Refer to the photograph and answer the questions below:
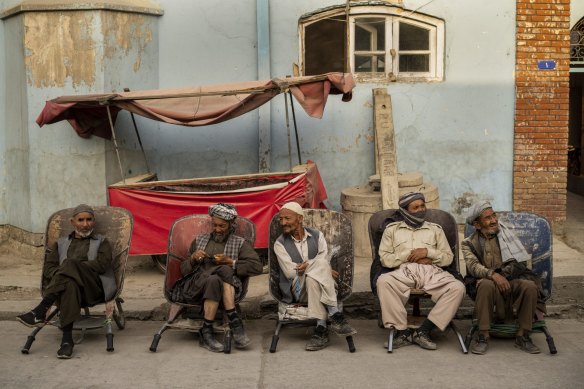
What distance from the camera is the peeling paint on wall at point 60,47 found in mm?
10023

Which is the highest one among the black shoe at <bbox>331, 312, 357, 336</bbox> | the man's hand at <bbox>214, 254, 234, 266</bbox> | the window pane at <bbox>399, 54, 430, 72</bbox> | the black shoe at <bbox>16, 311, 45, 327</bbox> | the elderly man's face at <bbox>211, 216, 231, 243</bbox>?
the window pane at <bbox>399, 54, 430, 72</bbox>

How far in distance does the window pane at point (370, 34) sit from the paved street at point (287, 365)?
14.8 ft

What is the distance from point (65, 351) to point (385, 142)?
4909mm

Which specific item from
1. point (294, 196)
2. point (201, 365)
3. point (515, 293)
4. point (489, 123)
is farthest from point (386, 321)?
point (489, 123)

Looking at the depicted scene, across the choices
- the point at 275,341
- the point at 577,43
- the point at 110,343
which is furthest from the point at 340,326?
the point at 577,43

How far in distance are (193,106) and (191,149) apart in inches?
59.1

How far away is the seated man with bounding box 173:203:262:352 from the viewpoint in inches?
282

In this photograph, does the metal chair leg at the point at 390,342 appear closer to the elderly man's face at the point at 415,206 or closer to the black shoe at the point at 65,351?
the elderly man's face at the point at 415,206

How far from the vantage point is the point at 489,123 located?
1084cm

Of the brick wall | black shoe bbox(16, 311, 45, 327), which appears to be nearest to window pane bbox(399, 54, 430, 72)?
the brick wall

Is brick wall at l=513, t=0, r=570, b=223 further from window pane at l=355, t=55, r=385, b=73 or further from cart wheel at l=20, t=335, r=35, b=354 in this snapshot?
cart wheel at l=20, t=335, r=35, b=354

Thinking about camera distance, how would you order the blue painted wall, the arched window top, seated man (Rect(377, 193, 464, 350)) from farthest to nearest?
the arched window top → the blue painted wall → seated man (Rect(377, 193, 464, 350))

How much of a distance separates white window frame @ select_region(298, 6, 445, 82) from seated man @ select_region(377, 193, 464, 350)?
3.67m

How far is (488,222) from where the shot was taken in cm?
729
